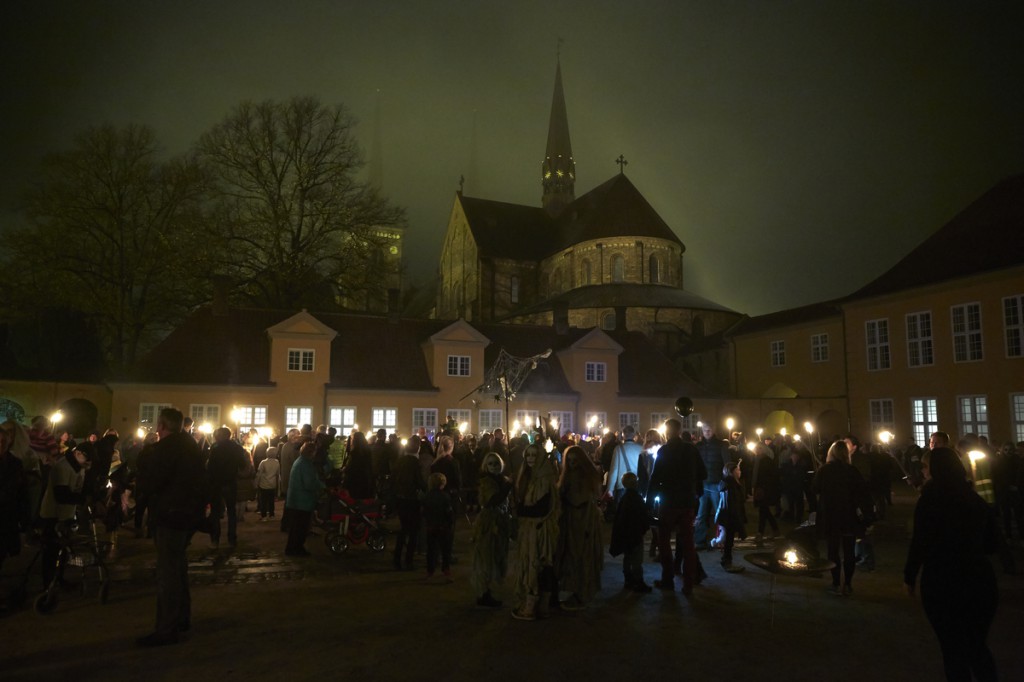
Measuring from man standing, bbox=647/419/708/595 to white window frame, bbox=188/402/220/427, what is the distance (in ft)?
75.9

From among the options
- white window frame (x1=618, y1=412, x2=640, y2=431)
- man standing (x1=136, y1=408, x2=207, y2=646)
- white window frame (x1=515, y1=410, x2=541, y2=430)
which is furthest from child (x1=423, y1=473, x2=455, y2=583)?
white window frame (x1=618, y1=412, x2=640, y2=431)

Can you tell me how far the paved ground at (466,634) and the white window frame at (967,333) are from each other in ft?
71.5

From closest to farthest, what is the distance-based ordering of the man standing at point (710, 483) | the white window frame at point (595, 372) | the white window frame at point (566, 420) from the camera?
the man standing at point (710, 483) < the white window frame at point (566, 420) < the white window frame at point (595, 372)

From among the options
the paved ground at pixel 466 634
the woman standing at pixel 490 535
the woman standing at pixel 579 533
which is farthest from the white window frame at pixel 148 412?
the woman standing at pixel 579 533

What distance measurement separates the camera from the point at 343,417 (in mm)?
30672

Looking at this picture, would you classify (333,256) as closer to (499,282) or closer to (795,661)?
(499,282)

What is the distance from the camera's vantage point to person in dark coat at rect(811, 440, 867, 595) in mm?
8844

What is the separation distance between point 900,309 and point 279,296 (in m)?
29.0

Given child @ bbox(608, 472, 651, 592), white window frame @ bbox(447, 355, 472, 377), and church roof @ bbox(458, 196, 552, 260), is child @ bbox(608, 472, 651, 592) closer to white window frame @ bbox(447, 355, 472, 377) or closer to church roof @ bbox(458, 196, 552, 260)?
white window frame @ bbox(447, 355, 472, 377)

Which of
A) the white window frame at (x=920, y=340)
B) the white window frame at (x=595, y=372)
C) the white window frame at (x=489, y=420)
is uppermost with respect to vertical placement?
the white window frame at (x=920, y=340)

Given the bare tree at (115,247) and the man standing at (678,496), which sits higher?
the bare tree at (115,247)

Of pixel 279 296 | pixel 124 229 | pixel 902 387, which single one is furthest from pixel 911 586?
pixel 124 229

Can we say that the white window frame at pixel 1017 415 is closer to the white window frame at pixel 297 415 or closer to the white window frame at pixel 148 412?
the white window frame at pixel 297 415

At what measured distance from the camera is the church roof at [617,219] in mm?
58375
